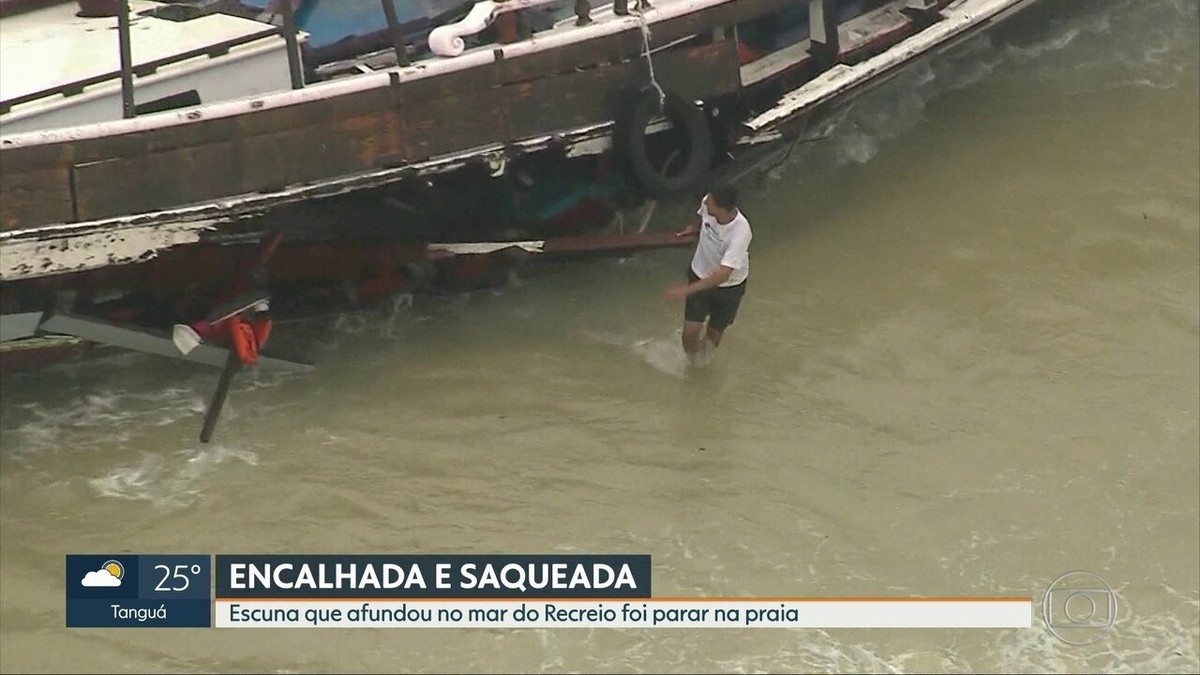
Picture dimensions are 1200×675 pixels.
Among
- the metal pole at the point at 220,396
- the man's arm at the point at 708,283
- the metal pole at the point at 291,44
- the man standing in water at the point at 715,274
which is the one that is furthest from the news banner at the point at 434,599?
the metal pole at the point at 291,44

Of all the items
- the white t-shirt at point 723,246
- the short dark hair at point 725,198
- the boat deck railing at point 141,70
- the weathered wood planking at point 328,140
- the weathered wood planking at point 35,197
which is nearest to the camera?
the weathered wood planking at point 35,197

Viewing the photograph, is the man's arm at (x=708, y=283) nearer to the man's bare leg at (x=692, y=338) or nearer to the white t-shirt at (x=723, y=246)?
the white t-shirt at (x=723, y=246)

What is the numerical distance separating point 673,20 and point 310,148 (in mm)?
1814

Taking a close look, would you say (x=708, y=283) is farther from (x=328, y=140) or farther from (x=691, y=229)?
(x=328, y=140)

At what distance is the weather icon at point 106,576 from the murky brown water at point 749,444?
14cm

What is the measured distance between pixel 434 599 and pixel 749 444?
162 cm

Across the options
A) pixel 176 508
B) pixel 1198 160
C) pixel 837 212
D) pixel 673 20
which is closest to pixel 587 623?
pixel 176 508

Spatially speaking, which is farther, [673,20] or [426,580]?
[673,20]

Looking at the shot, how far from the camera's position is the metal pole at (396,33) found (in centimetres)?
540

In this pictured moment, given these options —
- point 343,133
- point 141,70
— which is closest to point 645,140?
point 343,133

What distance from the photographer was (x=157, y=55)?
559 centimetres

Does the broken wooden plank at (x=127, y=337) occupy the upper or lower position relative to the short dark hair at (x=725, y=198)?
lower

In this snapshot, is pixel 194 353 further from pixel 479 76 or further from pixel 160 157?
pixel 479 76

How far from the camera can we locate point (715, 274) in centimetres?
576
